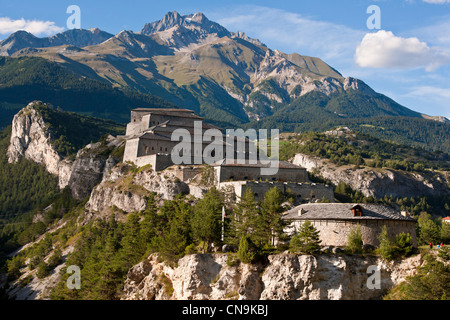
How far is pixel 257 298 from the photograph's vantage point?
167 feet

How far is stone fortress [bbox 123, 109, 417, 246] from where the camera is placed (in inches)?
2114

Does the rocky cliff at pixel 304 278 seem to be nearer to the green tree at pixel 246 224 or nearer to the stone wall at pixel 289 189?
the green tree at pixel 246 224

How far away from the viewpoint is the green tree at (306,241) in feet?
164

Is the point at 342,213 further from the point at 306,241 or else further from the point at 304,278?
the point at 304,278

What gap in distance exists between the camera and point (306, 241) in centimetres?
5169

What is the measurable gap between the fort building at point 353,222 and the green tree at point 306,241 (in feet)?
10.00

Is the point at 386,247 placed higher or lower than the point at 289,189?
lower

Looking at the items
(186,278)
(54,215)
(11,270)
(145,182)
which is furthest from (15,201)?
(186,278)

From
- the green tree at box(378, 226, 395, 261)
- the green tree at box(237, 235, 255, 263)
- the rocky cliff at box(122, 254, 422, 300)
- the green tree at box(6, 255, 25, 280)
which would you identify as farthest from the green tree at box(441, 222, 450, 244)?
the green tree at box(6, 255, 25, 280)

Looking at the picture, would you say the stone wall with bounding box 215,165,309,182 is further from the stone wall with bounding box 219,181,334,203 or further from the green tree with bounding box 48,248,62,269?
the green tree with bounding box 48,248,62,269

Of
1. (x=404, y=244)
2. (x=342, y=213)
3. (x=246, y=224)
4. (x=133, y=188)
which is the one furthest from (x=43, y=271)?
(x=404, y=244)

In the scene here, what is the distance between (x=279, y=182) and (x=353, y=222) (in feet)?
77.7
